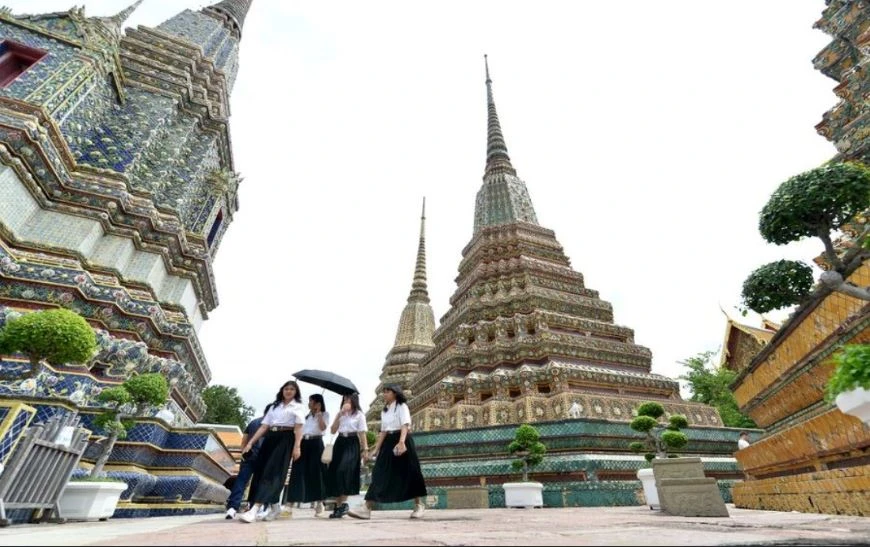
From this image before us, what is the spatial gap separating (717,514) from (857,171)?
4.16m

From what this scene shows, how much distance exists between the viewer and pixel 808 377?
584cm

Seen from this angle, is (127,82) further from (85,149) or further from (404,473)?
(404,473)

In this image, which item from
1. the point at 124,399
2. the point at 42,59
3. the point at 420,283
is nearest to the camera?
the point at 124,399

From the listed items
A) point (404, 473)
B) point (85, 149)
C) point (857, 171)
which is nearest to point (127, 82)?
point (85, 149)

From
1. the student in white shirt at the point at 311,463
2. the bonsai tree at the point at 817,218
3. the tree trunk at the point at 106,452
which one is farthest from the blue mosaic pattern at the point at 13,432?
the bonsai tree at the point at 817,218

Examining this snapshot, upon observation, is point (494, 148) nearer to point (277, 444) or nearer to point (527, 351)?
point (527, 351)

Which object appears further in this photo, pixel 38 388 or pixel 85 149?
pixel 85 149

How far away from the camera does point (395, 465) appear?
563 cm

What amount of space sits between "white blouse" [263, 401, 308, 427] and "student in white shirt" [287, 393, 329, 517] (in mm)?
372

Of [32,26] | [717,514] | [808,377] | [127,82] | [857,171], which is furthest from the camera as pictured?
[127,82]

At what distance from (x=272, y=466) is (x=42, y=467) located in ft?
7.99

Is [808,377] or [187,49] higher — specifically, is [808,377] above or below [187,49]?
below

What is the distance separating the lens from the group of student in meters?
5.26

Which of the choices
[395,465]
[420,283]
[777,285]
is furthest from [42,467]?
[420,283]
